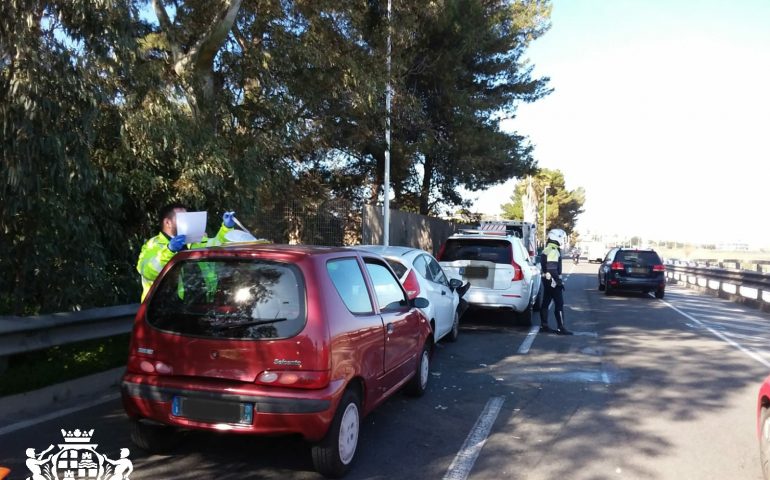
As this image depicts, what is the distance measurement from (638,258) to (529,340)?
10.9m

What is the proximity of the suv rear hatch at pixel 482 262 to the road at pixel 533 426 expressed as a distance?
1875mm

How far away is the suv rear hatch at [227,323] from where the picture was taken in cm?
395

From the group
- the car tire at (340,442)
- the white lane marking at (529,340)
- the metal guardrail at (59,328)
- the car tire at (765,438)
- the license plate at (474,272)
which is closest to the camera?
the car tire at (340,442)

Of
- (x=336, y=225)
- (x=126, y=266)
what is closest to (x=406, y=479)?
(x=126, y=266)

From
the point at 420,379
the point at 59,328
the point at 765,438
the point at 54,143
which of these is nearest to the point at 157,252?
the point at 54,143

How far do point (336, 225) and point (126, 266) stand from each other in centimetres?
890

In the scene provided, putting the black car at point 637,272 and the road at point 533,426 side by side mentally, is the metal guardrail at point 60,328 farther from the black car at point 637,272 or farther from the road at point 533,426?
the black car at point 637,272

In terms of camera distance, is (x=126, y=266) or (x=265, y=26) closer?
(x=126, y=266)

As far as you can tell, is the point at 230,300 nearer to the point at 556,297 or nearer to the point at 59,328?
the point at 59,328

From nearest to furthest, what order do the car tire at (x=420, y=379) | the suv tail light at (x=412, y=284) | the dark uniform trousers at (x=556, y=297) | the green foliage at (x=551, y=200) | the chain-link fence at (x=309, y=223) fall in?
the car tire at (x=420, y=379)
the suv tail light at (x=412, y=284)
the dark uniform trousers at (x=556, y=297)
the chain-link fence at (x=309, y=223)
the green foliage at (x=551, y=200)

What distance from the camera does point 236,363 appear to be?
397 cm

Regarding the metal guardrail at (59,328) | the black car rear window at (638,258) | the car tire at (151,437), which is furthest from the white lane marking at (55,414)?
the black car rear window at (638,258)

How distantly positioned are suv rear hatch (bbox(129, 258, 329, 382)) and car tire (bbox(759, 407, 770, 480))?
3047mm

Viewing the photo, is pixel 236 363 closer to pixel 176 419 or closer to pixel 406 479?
pixel 176 419
